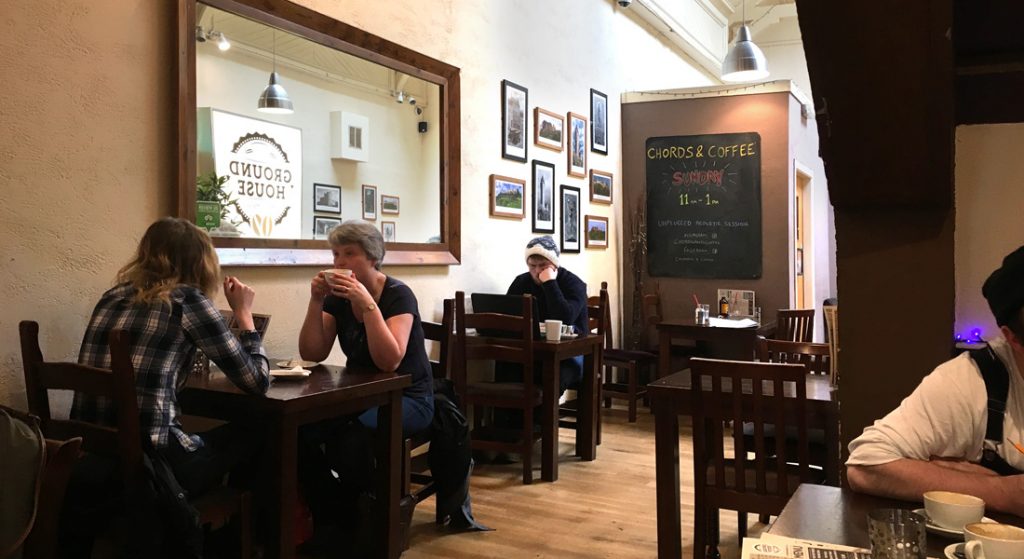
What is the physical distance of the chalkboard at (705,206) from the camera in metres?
6.61

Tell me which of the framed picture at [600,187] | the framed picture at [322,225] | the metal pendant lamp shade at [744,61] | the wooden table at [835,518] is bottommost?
the wooden table at [835,518]

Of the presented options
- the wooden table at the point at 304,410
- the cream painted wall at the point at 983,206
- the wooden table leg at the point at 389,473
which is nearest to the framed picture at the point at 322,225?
the wooden table at the point at 304,410

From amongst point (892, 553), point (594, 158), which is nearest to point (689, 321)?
point (594, 158)

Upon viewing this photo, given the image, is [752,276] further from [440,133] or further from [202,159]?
[202,159]

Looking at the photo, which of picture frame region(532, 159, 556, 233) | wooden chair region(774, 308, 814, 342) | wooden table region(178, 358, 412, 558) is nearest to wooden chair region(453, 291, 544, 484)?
wooden table region(178, 358, 412, 558)

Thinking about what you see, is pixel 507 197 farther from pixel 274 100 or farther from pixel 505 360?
pixel 274 100

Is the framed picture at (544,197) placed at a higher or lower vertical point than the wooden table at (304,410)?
higher

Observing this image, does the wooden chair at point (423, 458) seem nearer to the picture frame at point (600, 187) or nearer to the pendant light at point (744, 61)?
the picture frame at point (600, 187)

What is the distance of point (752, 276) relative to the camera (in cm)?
662

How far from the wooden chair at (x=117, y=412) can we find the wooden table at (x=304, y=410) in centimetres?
14

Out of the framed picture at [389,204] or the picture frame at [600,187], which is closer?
the framed picture at [389,204]

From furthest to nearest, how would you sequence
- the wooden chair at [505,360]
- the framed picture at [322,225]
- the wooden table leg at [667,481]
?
the wooden chair at [505,360], the framed picture at [322,225], the wooden table leg at [667,481]

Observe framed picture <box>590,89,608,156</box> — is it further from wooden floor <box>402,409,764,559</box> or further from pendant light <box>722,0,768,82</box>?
wooden floor <box>402,409,764,559</box>

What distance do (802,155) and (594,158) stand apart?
81.5 inches
